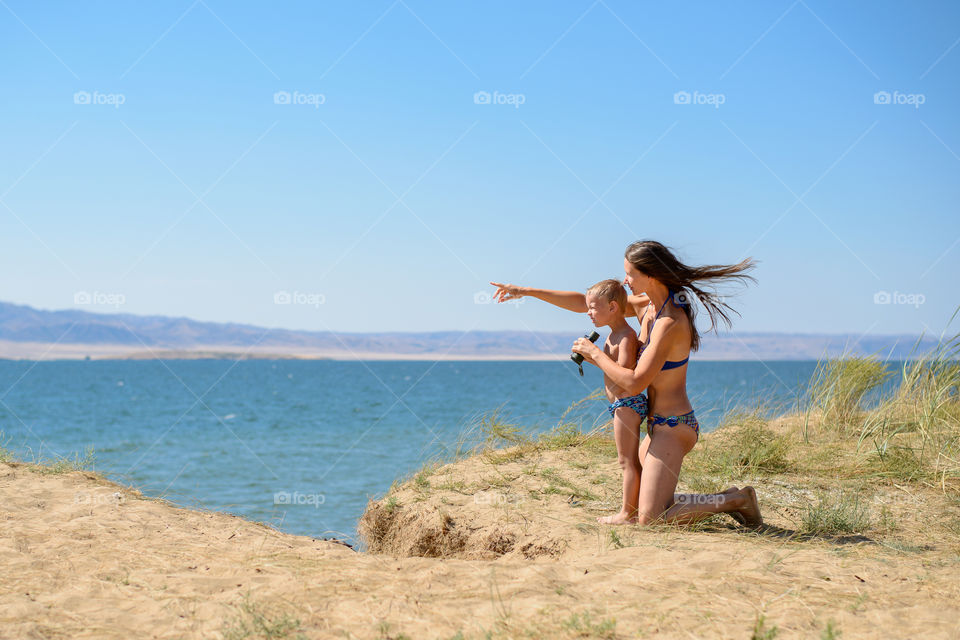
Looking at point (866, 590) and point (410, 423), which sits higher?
point (410, 423)

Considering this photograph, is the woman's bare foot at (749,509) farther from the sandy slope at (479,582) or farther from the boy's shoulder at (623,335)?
the boy's shoulder at (623,335)

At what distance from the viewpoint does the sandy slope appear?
3.11 metres

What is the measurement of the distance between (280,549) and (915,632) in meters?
3.35

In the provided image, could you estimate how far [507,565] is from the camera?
152 inches

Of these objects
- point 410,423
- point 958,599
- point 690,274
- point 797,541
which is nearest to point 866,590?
point 958,599

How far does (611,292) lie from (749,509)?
1.73 meters

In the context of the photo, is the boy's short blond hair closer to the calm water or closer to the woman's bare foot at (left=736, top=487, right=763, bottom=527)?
the woman's bare foot at (left=736, top=487, right=763, bottom=527)

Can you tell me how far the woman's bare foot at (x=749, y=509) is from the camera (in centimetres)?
478

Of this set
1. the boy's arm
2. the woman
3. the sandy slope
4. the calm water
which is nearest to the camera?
the sandy slope

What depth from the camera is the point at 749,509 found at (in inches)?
190

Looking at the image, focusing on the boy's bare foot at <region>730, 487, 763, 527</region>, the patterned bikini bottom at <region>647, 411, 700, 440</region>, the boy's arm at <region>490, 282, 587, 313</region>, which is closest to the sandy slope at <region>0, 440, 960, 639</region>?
the boy's bare foot at <region>730, 487, 763, 527</region>

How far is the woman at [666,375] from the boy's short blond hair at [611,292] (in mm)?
96

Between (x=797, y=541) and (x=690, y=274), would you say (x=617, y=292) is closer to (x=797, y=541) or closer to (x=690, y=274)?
(x=690, y=274)

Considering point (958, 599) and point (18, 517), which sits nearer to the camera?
point (958, 599)
